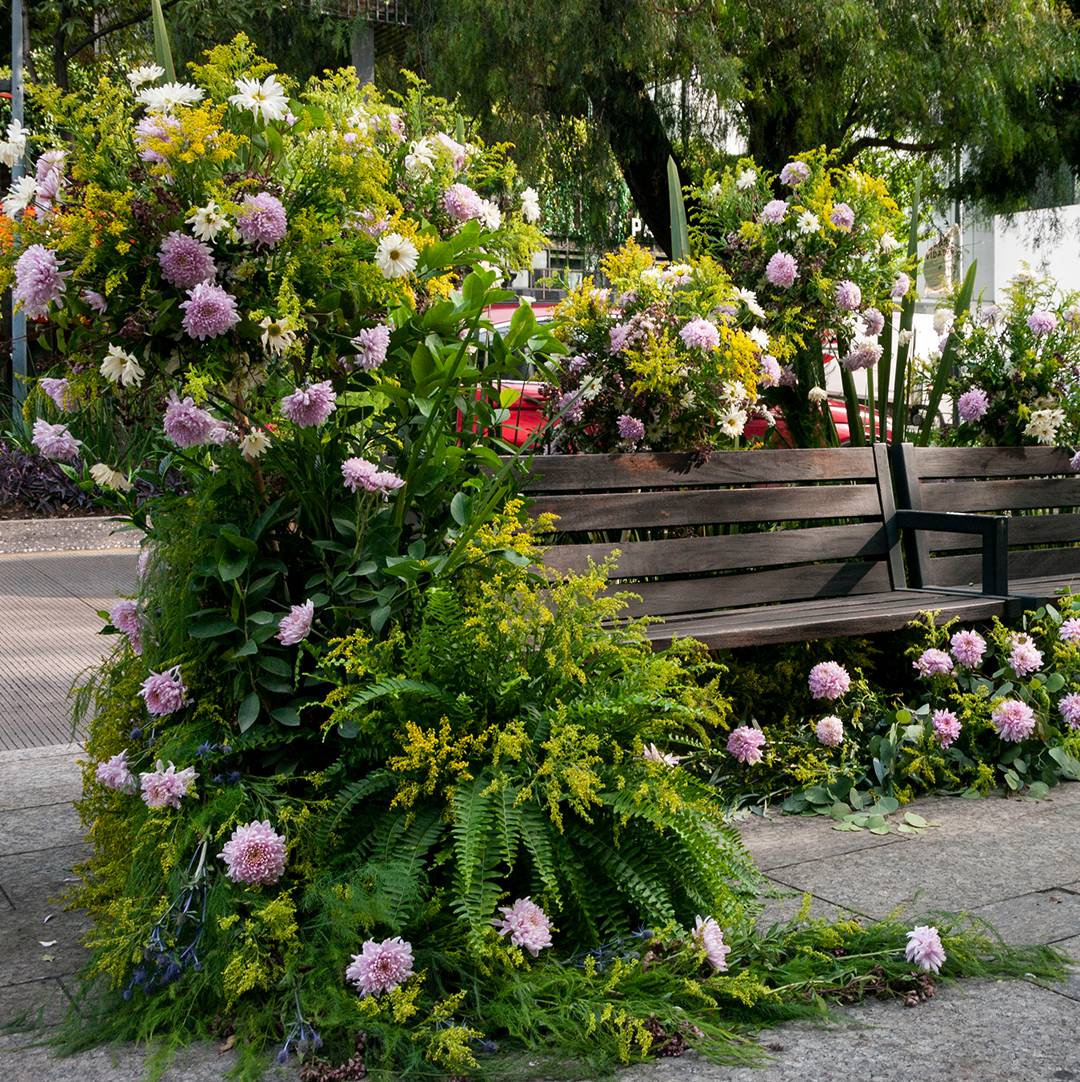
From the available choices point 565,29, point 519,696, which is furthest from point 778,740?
point 565,29

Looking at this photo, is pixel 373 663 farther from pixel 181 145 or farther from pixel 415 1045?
pixel 181 145

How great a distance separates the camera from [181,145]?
300 centimetres

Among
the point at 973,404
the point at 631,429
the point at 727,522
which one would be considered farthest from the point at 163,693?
the point at 973,404

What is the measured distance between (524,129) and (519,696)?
45.5 feet

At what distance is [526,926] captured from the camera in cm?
281

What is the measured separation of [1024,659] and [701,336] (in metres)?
1.52

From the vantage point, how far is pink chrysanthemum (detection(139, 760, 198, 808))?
298 centimetres

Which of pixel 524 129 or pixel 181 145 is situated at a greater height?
pixel 524 129

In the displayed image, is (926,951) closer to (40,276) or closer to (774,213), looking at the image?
(40,276)

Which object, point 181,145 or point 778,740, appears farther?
point 778,740

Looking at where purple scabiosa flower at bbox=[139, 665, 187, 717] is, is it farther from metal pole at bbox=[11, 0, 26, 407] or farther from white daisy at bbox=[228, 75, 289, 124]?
metal pole at bbox=[11, 0, 26, 407]

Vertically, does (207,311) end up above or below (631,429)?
above

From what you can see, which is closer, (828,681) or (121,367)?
(121,367)

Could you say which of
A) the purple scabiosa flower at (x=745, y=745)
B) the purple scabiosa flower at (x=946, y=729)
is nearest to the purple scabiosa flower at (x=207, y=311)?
the purple scabiosa flower at (x=745, y=745)
